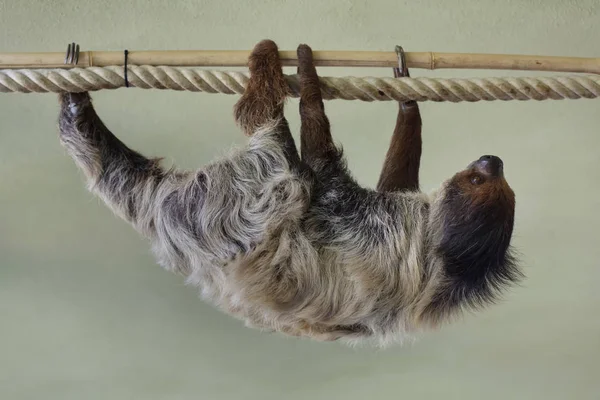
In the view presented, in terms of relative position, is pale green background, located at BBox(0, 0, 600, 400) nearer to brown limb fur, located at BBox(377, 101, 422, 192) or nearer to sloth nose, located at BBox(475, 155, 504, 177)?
brown limb fur, located at BBox(377, 101, 422, 192)

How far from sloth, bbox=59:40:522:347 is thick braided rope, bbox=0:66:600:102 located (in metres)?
0.12

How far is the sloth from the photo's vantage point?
2633 millimetres

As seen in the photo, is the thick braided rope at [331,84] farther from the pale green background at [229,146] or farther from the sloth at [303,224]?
the pale green background at [229,146]

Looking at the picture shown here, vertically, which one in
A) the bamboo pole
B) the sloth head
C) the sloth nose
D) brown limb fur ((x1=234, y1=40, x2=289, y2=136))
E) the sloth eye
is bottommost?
the sloth head

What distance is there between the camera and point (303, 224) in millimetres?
2691

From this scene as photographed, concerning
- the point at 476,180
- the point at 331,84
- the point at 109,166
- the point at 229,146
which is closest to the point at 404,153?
the point at 476,180

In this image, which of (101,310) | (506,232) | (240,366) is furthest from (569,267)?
(101,310)

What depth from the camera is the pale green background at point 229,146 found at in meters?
4.20

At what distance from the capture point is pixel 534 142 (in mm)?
4266

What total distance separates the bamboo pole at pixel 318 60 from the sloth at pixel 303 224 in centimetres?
12

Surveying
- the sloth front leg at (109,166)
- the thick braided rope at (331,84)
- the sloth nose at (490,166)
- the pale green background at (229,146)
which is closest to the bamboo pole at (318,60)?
the thick braided rope at (331,84)

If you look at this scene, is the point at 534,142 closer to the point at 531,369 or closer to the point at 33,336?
the point at 531,369

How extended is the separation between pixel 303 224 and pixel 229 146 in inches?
64.8

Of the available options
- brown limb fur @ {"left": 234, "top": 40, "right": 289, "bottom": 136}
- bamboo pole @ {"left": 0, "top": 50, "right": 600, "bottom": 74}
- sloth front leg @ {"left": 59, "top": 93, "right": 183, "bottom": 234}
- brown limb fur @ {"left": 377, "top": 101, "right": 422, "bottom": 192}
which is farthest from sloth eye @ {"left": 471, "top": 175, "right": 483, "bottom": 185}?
sloth front leg @ {"left": 59, "top": 93, "right": 183, "bottom": 234}
